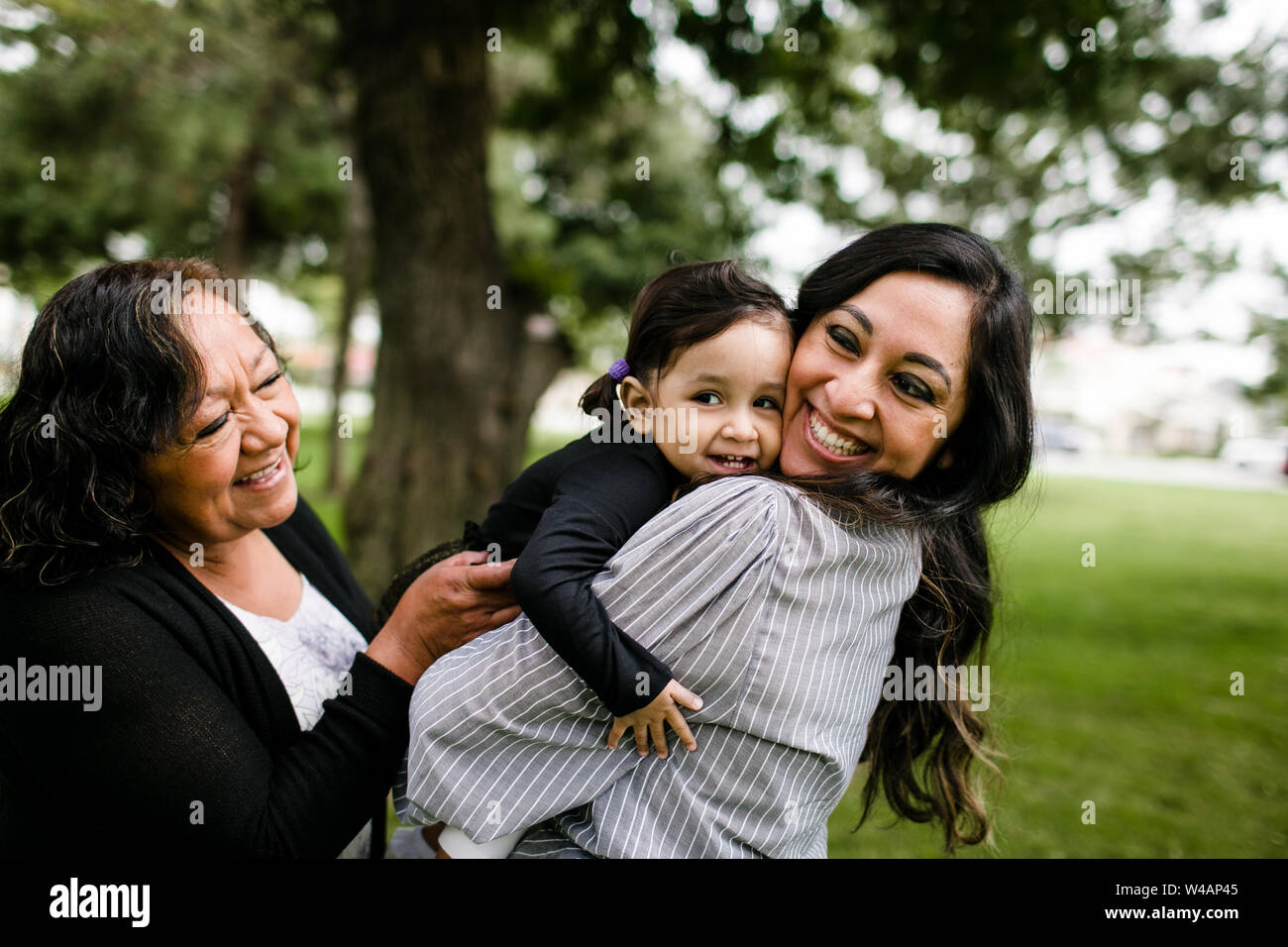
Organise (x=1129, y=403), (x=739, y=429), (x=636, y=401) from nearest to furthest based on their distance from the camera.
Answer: (x=739, y=429) → (x=636, y=401) → (x=1129, y=403)

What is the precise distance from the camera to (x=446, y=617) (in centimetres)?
175

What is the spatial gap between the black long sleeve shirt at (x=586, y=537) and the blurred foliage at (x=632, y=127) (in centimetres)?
113

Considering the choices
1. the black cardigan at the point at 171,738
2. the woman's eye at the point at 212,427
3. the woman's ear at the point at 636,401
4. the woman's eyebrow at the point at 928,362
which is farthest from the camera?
the woman's ear at the point at 636,401

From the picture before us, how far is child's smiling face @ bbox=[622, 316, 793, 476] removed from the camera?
185 centimetres

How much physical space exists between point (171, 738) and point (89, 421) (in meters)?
0.59

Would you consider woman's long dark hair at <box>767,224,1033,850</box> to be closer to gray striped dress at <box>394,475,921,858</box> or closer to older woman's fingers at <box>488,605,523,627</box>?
gray striped dress at <box>394,475,921,858</box>

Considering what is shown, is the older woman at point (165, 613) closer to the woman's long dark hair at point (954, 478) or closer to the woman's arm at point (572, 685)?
the woman's arm at point (572, 685)

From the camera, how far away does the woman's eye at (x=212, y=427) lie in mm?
1621

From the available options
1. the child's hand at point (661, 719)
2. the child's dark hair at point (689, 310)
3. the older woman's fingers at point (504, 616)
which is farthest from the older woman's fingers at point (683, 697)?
the child's dark hair at point (689, 310)

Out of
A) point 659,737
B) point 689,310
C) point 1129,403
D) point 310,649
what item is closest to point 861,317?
point 689,310

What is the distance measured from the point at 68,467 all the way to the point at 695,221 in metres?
16.6

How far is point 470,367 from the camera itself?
218 inches

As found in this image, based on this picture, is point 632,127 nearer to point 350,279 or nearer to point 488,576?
point 350,279
